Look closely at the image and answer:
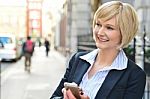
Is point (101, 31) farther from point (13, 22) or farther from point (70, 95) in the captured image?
point (13, 22)

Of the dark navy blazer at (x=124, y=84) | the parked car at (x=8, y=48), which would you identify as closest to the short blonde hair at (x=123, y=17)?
the dark navy blazer at (x=124, y=84)

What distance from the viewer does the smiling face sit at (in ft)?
8.00

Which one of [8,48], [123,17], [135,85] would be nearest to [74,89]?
[135,85]

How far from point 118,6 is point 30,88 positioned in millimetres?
11153

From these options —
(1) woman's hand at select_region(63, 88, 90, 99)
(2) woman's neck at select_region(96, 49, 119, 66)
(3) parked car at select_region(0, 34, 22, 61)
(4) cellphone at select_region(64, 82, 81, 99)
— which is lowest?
(3) parked car at select_region(0, 34, 22, 61)

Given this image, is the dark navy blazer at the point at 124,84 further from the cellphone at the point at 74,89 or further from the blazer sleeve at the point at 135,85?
the cellphone at the point at 74,89

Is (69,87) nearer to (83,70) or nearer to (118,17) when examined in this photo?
(83,70)

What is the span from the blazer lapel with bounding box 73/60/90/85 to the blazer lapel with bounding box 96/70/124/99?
16cm

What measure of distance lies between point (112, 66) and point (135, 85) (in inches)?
7.1

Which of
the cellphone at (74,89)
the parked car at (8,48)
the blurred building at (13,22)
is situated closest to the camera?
the cellphone at (74,89)

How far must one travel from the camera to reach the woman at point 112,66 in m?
2.41

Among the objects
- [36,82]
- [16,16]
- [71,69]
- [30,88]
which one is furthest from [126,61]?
[16,16]

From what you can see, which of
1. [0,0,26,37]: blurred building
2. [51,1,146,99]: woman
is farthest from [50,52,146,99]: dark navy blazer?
[0,0,26,37]: blurred building

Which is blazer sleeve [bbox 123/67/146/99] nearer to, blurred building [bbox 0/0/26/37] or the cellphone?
the cellphone
